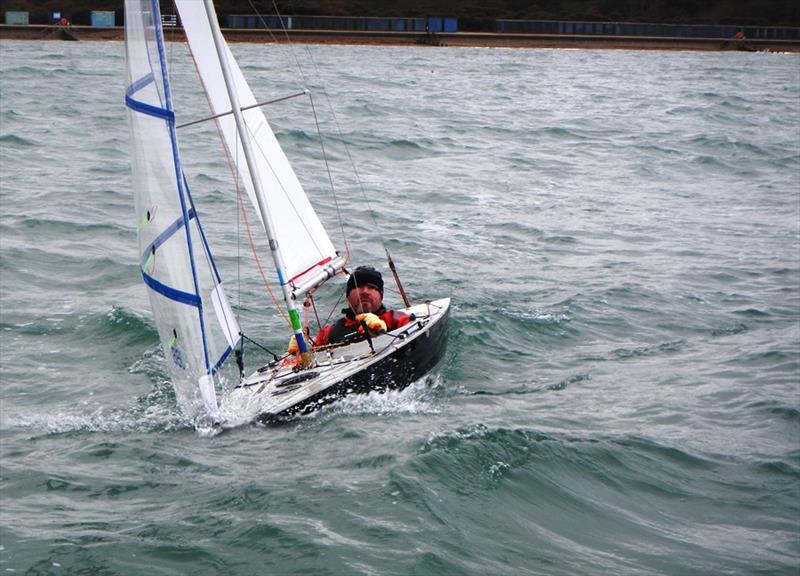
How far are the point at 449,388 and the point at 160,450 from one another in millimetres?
3267

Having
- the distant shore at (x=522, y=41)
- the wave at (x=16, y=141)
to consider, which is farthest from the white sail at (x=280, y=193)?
the distant shore at (x=522, y=41)

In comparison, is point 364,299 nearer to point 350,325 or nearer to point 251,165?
point 350,325

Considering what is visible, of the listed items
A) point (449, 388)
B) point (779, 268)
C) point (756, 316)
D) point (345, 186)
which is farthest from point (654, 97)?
point (449, 388)

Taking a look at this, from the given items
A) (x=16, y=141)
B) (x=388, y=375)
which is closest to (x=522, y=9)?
(x=16, y=141)

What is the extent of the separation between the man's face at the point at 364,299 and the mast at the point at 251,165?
0.71 metres

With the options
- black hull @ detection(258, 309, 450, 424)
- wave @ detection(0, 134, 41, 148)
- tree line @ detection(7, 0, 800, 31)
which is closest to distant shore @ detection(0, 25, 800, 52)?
tree line @ detection(7, 0, 800, 31)

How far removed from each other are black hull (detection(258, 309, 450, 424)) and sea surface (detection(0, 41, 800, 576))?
0.41 ft

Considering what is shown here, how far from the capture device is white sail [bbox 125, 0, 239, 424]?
376 inches

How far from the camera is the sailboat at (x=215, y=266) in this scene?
964 cm

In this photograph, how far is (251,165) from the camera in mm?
A: 10539

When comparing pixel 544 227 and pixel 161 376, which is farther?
pixel 544 227

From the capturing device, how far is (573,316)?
15125 mm

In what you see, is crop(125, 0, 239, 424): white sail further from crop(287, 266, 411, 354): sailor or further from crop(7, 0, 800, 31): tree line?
crop(7, 0, 800, 31): tree line

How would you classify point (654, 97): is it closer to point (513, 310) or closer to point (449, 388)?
point (513, 310)
